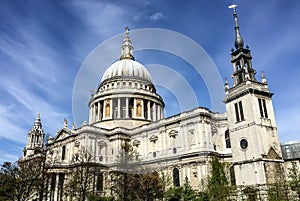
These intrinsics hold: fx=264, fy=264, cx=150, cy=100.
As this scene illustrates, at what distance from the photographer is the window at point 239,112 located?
36312 millimetres

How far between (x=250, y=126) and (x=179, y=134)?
1341 centimetres

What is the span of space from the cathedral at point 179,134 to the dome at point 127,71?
0.25 meters

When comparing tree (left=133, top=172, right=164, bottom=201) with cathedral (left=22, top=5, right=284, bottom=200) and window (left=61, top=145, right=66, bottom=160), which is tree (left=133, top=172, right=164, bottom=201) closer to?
cathedral (left=22, top=5, right=284, bottom=200)

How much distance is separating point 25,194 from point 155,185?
18300 mm

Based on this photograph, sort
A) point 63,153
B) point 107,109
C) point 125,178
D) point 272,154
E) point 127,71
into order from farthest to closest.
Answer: point 127,71
point 107,109
point 63,153
point 272,154
point 125,178

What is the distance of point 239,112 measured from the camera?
1444 inches

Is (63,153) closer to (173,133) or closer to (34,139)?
(173,133)

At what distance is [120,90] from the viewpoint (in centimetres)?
6200

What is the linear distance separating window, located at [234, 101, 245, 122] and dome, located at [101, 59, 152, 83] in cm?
3179

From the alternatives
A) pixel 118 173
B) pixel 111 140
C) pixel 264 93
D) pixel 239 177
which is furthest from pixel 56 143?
pixel 264 93

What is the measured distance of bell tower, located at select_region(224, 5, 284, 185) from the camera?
32.3 meters

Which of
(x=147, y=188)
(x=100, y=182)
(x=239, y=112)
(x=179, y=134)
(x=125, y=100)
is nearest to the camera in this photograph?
(x=147, y=188)

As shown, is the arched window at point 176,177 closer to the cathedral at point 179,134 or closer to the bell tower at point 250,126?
the cathedral at point 179,134

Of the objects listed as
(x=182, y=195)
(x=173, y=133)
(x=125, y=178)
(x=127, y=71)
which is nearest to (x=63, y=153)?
(x=173, y=133)
